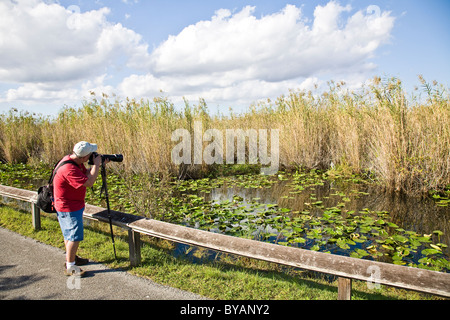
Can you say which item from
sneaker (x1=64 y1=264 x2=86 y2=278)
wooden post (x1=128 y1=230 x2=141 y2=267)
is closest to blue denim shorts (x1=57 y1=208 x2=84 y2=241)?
sneaker (x1=64 y1=264 x2=86 y2=278)

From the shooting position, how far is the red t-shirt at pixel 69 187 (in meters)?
3.13

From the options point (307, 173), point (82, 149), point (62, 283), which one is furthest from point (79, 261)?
point (307, 173)

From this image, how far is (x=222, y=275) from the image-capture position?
11.2ft

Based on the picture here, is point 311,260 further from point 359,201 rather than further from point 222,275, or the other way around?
point 359,201

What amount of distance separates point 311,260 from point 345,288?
1.24 feet

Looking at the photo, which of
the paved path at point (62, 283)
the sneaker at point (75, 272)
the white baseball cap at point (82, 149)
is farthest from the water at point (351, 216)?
the white baseball cap at point (82, 149)

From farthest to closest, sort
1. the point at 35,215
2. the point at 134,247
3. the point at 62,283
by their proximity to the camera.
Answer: the point at 35,215
the point at 134,247
the point at 62,283

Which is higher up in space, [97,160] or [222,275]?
[97,160]

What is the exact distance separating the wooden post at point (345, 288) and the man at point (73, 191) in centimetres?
264

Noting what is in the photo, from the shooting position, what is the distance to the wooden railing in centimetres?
221

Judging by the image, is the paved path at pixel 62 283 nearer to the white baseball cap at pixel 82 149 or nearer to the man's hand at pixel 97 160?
the man's hand at pixel 97 160

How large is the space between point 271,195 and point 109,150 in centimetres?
566
